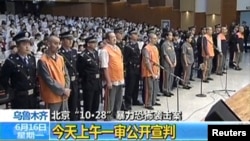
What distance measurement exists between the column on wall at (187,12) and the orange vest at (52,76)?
2.59 feet

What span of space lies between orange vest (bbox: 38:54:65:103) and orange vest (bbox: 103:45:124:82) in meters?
0.48

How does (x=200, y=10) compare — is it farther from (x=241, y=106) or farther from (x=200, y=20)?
(x=241, y=106)

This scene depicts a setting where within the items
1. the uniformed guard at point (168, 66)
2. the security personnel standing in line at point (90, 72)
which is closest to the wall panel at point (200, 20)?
the uniformed guard at point (168, 66)

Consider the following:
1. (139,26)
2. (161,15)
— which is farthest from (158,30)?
(161,15)

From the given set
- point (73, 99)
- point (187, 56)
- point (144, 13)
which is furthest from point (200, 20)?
point (187, 56)

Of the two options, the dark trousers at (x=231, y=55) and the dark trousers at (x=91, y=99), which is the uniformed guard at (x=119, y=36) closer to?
the dark trousers at (x=91, y=99)

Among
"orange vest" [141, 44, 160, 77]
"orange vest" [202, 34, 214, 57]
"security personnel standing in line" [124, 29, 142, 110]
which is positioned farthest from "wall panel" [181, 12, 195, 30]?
"orange vest" [202, 34, 214, 57]

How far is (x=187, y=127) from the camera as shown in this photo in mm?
1439

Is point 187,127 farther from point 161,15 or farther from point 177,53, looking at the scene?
point 177,53

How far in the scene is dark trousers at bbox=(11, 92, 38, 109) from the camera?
1.74m

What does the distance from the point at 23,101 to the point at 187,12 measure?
3.47ft

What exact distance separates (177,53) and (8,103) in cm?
164

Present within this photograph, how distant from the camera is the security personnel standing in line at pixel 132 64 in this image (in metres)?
2.80

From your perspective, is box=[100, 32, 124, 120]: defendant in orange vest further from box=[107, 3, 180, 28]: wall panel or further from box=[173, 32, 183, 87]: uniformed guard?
box=[173, 32, 183, 87]: uniformed guard
